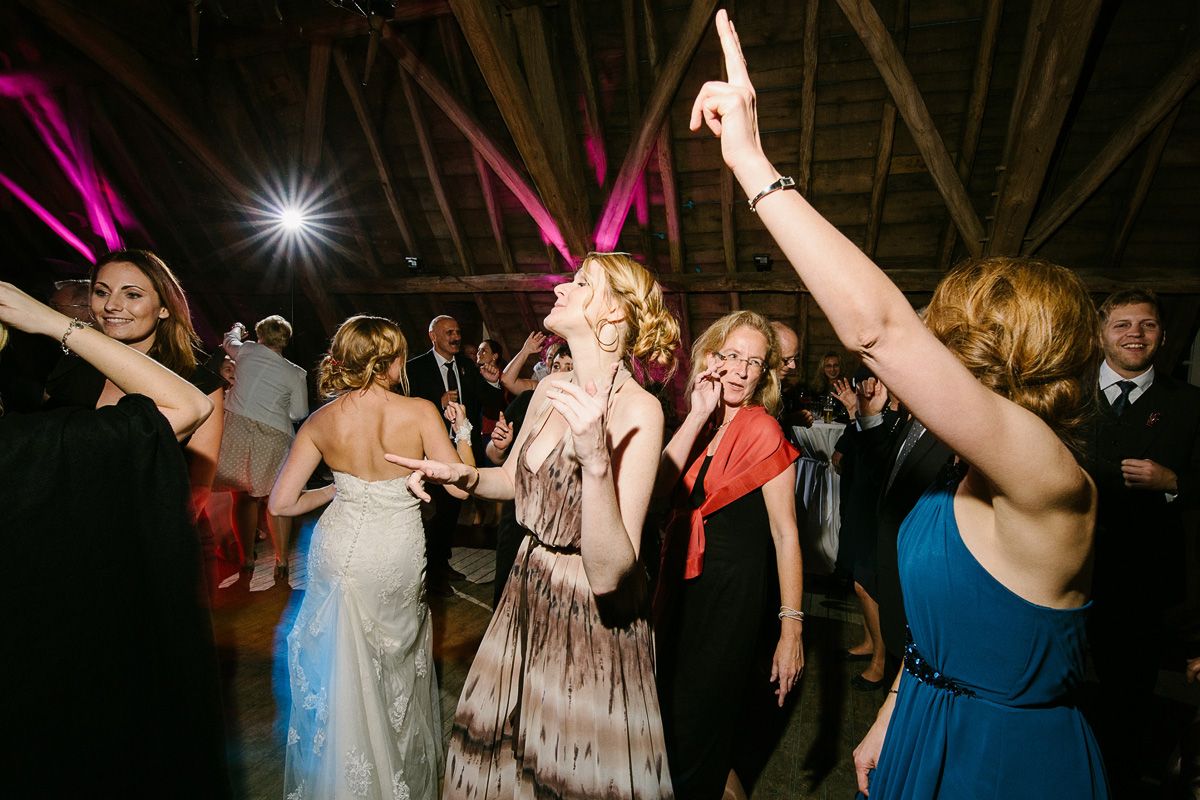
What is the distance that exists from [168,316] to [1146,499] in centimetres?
410

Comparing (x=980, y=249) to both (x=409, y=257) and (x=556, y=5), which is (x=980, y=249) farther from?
(x=409, y=257)

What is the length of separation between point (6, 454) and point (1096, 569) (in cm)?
363

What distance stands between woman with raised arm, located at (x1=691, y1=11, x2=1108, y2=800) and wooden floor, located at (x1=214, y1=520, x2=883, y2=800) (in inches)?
64.1

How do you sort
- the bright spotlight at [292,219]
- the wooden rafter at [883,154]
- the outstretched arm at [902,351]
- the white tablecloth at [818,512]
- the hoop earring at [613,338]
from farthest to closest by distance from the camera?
1. the bright spotlight at [292,219]
2. the wooden rafter at [883,154]
3. the white tablecloth at [818,512]
4. the hoop earring at [613,338]
5. the outstretched arm at [902,351]

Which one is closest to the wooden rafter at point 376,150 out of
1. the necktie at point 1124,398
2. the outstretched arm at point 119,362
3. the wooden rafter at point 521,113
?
the wooden rafter at point 521,113

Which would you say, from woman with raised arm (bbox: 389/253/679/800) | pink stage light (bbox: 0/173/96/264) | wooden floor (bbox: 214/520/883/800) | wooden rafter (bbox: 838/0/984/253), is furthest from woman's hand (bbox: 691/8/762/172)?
pink stage light (bbox: 0/173/96/264)

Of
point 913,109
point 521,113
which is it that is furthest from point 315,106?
point 913,109

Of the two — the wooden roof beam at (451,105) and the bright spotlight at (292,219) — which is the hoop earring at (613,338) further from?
the bright spotlight at (292,219)

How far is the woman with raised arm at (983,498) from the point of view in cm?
79

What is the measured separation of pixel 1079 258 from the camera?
21.0ft

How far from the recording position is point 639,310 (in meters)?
1.73

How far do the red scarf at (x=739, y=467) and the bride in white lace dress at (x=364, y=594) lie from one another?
113 cm

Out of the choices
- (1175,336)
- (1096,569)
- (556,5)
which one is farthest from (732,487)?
(1175,336)

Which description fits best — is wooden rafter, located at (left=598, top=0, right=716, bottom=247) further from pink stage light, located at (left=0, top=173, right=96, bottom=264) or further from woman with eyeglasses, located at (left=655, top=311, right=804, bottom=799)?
pink stage light, located at (left=0, top=173, right=96, bottom=264)
